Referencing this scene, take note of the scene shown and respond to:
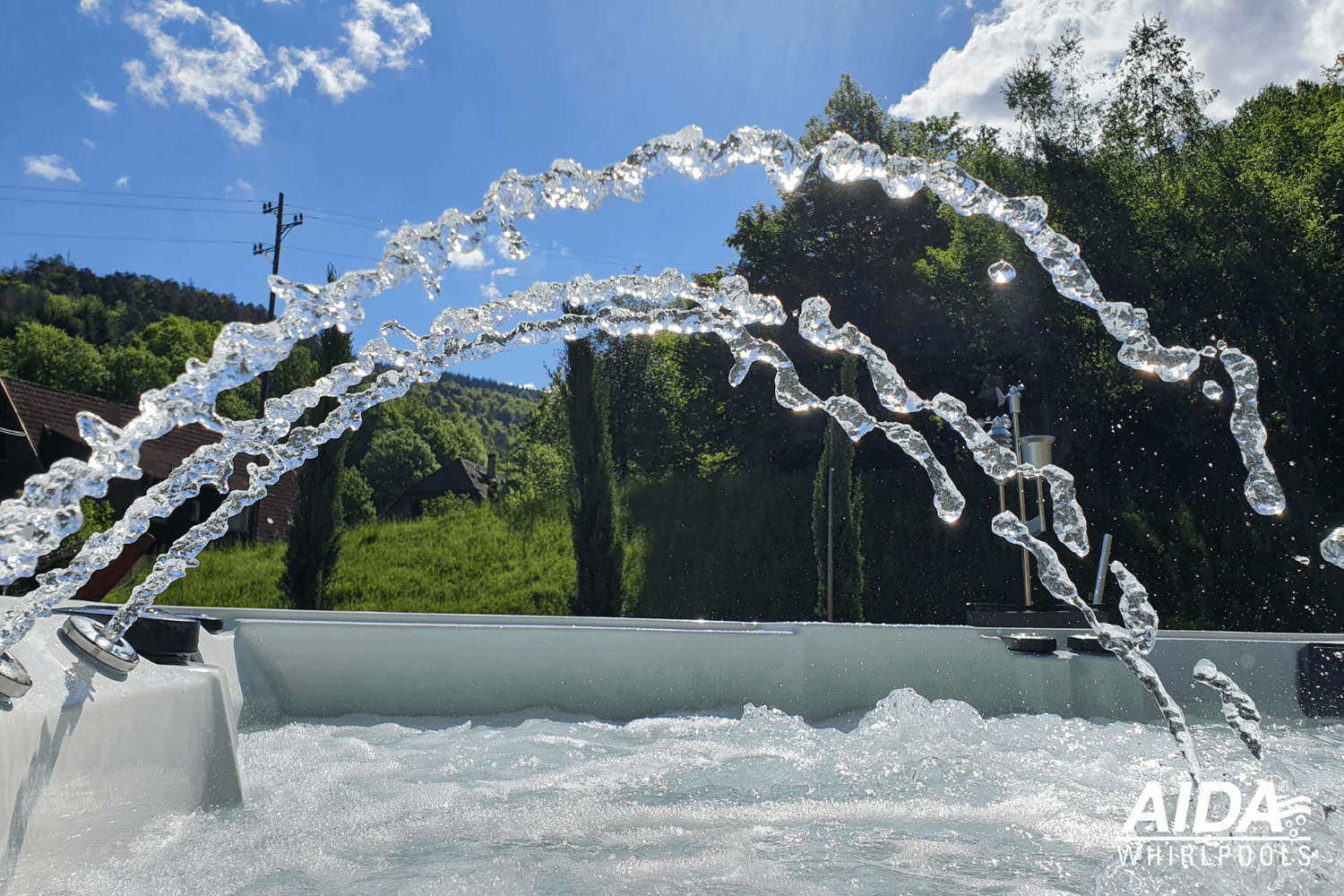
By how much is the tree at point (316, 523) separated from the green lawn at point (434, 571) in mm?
1648

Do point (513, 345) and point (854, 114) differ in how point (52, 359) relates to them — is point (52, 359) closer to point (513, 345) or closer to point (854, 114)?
point (854, 114)

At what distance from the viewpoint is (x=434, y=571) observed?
38.4 feet

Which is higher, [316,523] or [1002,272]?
[1002,272]

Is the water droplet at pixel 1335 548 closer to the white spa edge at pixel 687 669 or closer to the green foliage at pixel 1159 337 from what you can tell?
the white spa edge at pixel 687 669

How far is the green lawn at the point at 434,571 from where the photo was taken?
35.4 ft

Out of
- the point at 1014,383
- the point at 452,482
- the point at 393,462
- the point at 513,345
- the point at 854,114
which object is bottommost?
the point at 513,345

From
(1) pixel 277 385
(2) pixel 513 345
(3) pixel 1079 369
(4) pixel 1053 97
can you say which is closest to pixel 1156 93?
(4) pixel 1053 97

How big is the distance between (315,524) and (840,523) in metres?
5.33

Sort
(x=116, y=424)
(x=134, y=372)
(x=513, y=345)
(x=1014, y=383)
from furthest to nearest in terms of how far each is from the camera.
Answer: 1. (x=134, y=372)
2. (x=116, y=424)
3. (x=1014, y=383)
4. (x=513, y=345)

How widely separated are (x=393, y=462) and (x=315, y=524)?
34844 mm

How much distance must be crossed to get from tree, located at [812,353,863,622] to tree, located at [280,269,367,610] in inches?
194

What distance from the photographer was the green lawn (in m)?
10.8

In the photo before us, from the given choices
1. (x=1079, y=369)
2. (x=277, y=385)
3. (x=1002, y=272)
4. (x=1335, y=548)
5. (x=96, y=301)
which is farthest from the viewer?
(x=96, y=301)

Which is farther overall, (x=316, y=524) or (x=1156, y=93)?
(x=1156, y=93)
